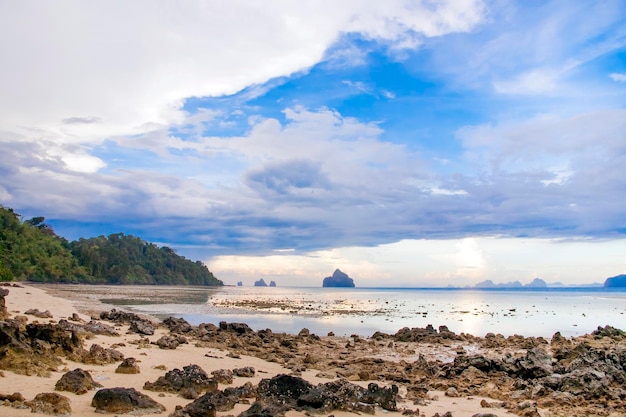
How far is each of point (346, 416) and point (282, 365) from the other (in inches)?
297

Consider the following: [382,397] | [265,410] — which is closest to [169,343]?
[382,397]

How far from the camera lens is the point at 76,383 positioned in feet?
30.6

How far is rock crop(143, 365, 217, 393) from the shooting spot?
1024cm

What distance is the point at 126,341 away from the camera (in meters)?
18.0

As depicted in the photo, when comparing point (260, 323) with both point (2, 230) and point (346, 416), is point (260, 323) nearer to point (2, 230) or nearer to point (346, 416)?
point (346, 416)

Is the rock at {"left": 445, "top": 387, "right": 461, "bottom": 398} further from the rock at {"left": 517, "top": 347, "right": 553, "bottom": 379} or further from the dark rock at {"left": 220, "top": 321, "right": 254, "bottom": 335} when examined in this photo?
the dark rock at {"left": 220, "top": 321, "right": 254, "bottom": 335}

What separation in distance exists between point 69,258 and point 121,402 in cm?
12974

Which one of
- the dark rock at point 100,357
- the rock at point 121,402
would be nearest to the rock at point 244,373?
the dark rock at point 100,357

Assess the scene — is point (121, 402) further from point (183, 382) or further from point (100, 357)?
point (100, 357)

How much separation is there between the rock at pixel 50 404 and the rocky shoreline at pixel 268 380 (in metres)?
0.02

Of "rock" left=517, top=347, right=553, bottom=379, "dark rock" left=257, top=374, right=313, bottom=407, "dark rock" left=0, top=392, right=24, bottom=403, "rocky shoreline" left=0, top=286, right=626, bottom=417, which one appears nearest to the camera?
"dark rock" left=0, top=392, right=24, bottom=403

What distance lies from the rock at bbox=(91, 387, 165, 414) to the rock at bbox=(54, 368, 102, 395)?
34.1 inches

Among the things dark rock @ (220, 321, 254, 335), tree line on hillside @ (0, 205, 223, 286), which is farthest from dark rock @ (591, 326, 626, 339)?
tree line on hillside @ (0, 205, 223, 286)

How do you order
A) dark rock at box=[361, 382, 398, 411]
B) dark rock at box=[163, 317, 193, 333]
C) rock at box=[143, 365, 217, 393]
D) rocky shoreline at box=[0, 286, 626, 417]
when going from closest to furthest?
1. rocky shoreline at box=[0, 286, 626, 417]
2. rock at box=[143, 365, 217, 393]
3. dark rock at box=[361, 382, 398, 411]
4. dark rock at box=[163, 317, 193, 333]
